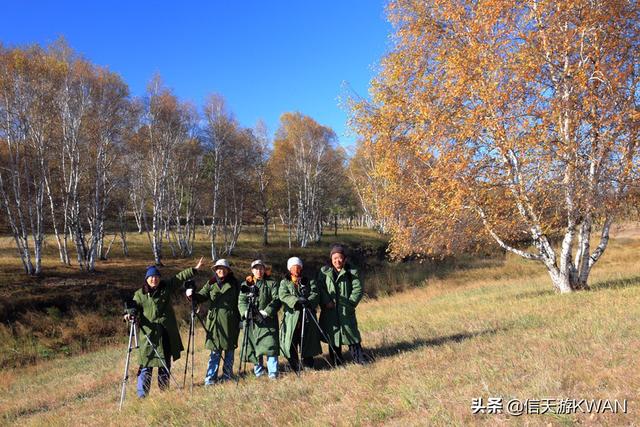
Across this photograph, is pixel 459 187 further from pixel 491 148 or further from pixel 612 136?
pixel 612 136

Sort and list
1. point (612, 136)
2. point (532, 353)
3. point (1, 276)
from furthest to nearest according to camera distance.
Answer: point (1, 276)
point (612, 136)
point (532, 353)

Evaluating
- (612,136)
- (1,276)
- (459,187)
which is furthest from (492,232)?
(1,276)

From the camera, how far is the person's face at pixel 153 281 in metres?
7.28

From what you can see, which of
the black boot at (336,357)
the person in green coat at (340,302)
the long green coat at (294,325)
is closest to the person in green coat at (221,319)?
the long green coat at (294,325)

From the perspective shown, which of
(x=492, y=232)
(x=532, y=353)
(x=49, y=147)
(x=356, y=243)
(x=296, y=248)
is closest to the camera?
(x=532, y=353)

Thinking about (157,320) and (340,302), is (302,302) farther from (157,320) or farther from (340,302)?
(157,320)

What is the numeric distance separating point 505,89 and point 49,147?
860 inches

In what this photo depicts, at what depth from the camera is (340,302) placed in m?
7.47

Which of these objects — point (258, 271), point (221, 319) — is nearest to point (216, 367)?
point (221, 319)

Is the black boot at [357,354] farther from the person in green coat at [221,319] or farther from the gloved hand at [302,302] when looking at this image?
the person in green coat at [221,319]

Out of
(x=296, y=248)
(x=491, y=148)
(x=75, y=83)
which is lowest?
(x=296, y=248)

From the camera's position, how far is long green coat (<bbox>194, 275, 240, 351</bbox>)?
292 inches

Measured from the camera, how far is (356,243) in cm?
4481

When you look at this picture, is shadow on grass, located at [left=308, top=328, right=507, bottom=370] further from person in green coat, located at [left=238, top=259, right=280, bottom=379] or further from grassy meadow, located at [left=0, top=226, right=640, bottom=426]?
person in green coat, located at [left=238, top=259, right=280, bottom=379]
